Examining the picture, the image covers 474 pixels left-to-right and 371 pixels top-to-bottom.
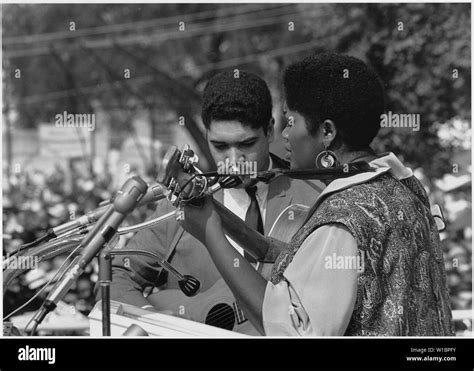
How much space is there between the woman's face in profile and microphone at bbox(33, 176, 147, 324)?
604 mm

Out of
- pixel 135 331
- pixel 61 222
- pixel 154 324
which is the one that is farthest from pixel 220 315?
pixel 61 222

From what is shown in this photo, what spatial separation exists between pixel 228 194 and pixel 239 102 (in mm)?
383

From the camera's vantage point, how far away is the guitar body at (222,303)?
3.16 metres

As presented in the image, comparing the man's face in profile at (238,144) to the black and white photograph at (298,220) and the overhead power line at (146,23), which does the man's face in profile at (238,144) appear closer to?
the black and white photograph at (298,220)

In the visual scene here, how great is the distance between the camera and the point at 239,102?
3.41m

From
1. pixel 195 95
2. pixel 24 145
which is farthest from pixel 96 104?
pixel 195 95

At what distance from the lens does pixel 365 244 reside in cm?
231

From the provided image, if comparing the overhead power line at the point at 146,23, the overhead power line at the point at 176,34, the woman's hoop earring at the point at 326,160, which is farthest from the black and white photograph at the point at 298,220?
the overhead power line at the point at 146,23

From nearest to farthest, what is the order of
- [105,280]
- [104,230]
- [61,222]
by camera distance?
1. [104,230]
2. [105,280]
3. [61,222]

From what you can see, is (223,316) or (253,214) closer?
(223,316)

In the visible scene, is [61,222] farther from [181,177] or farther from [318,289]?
[318,289]

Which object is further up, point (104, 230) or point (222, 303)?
point (104, 230)

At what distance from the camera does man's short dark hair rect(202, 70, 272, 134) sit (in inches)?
133
